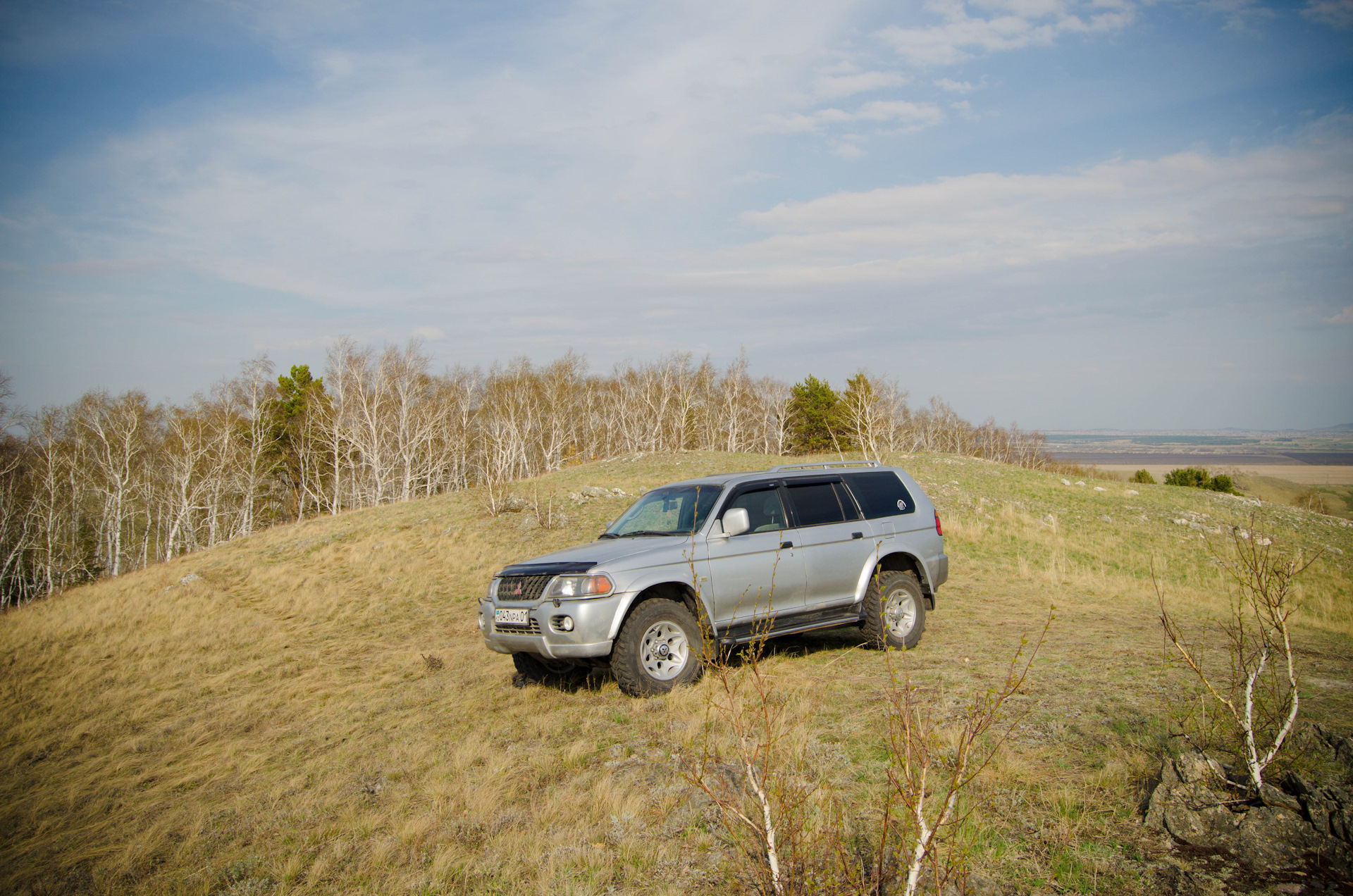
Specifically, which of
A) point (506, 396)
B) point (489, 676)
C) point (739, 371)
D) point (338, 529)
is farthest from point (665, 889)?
point (739, 371)

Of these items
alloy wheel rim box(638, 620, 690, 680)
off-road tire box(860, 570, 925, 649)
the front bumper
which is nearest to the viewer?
the front bumper

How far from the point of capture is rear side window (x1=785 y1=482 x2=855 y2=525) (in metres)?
7.27

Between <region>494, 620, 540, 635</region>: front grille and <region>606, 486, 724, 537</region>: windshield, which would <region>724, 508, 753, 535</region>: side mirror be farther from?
<region>494, 620, 540, 635</region>: front grille

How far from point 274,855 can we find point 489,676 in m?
4.12

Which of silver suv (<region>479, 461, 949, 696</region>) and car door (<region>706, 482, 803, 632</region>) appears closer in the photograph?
silver suv (<region>479, 461, 949, 696</region>)

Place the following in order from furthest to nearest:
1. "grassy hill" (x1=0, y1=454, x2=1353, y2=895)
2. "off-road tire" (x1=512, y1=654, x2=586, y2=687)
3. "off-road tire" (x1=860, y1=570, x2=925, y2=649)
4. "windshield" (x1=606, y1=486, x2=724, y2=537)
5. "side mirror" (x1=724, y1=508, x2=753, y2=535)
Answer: "off-road tire" (x1=860, y1=570, x2=925, y2=649) < "off-road tire" (x1=512, y1=654, x2=586, y2=687) < "windshield" (x1=606, y1=486, x2=724, y2=537) < "side mirror" (x1=724, y1=508, x2=753, y2=535) < "grassy hill" (x1=0, y1=454, x2=1353, y2=895)

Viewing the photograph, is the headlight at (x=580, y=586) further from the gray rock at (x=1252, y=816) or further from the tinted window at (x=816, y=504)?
the gray rock at (x=1252, y=816)

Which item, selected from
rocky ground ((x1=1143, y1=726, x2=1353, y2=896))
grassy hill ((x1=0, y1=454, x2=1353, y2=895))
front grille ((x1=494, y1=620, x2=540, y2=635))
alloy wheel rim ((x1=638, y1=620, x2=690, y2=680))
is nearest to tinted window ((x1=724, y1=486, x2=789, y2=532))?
alloy wheel rim ((x1=638, y1=620, x2=690, y2=680))

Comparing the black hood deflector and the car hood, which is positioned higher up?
the car hood

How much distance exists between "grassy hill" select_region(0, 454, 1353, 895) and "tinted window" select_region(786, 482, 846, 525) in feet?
4.72

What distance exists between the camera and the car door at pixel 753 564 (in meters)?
6.50

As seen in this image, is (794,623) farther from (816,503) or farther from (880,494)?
(880,494)

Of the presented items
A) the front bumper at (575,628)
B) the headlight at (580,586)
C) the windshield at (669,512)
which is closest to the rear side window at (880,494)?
the windshield at (669,512)

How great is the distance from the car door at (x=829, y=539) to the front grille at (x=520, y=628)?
270cm
